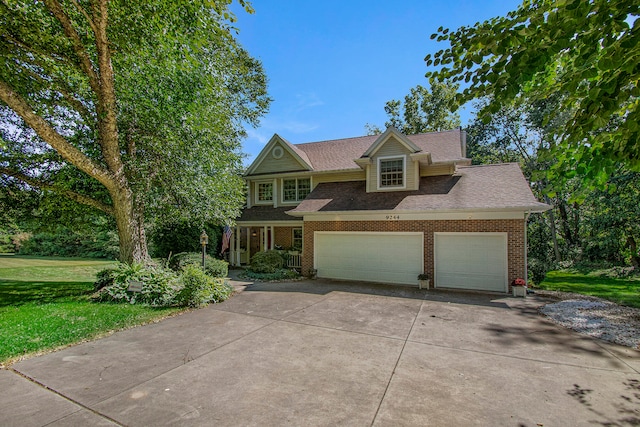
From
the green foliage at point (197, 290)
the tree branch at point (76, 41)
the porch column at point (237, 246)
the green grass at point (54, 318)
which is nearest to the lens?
the green grass at point (54, 318)

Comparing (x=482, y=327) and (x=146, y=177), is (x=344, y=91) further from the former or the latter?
(x=482, y=327)

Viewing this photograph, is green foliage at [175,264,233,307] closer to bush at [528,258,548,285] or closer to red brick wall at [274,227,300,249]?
red brick wall at [274,227,300,249]

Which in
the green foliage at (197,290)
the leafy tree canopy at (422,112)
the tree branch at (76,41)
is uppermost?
the leafy tree canopy at (422,112)

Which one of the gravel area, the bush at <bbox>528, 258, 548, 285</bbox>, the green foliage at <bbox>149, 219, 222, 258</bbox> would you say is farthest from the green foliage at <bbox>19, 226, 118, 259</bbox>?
the gravel area

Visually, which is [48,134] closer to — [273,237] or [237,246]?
[273,237]

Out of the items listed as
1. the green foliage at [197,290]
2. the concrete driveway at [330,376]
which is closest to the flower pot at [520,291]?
the concrete driveway at [330,376]

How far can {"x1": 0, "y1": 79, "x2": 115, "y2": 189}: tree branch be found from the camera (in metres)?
7.42

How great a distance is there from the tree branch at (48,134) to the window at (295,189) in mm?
9674

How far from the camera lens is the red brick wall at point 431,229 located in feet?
34.9

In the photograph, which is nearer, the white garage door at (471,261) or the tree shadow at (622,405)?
the tree shadow at (622,405)

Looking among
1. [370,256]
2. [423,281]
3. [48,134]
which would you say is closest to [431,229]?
[423,281]

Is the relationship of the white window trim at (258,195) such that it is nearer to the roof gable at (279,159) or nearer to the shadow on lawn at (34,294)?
the roof gable at (279,159)

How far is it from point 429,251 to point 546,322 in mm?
4740

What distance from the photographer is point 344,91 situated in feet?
52.4
